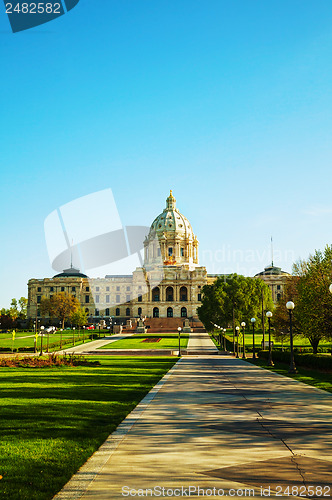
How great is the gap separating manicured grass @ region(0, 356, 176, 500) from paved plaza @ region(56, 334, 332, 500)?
0.33 metres

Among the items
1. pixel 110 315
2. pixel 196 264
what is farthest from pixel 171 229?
pixel 110 315

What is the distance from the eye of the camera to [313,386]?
17.7m

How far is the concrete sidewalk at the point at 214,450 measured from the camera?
19.9 feet

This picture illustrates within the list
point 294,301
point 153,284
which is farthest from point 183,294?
point 294,301

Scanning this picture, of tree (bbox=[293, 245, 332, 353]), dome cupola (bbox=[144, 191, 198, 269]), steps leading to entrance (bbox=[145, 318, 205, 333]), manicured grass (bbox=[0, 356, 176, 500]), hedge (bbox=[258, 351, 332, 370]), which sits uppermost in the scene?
dome cupola (bbox=[144, 191, 198, 269])

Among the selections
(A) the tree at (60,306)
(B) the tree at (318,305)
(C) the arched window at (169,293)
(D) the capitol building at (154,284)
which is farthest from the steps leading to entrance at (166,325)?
(B) the tree at (318,305)

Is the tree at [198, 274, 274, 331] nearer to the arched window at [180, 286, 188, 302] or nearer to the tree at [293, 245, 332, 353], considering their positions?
the tree at [293, 245, 332, 353]

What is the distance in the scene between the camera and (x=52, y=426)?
974cm

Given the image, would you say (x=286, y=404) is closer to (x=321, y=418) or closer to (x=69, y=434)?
(x=321, y=418)

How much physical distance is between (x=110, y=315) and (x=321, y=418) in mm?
145905

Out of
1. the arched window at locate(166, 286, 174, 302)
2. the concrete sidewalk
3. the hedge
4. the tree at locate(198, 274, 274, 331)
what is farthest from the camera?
the arched window at locate(166, 286, 174, 302)

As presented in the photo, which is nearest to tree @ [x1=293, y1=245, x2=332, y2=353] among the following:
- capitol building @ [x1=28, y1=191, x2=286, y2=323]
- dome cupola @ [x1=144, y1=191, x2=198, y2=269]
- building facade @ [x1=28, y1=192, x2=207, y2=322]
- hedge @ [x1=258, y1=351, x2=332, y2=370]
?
hedge @ [x1=258, y1=351, x2=332, y2=370]

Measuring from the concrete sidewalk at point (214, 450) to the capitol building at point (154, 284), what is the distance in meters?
129

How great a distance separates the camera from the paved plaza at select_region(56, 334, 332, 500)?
5961 millimetres
